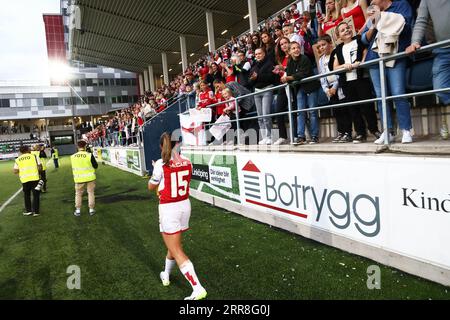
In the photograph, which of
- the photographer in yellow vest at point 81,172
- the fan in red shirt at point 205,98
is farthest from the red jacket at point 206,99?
the photographer in yellow vest at point 81,172

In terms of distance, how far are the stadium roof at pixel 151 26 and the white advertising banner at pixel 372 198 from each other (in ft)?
67.9

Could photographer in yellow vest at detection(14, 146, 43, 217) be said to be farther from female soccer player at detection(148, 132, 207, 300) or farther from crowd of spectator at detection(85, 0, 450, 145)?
female soccer player at detection(148, 132, 207, 300)

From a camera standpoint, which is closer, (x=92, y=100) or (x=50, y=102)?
(x=50, y=102)

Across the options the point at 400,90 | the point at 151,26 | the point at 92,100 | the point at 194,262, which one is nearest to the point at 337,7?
the point at 400,90

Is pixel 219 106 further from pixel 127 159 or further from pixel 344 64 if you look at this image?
pixel 127 159

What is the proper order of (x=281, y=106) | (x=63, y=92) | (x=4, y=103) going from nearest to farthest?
1. (x=281, y=106)
2. (x=4, y=103)
3. (x=63, y=92)

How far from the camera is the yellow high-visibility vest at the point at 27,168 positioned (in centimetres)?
930

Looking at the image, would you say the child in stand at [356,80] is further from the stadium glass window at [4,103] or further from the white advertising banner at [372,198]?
the stadium glass window at [4,103]

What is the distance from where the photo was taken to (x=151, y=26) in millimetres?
28016

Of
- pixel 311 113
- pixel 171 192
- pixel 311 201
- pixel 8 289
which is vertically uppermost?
pixel 311 113

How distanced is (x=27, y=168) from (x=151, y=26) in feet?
72.4

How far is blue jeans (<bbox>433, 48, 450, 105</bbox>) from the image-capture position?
12.7 ft

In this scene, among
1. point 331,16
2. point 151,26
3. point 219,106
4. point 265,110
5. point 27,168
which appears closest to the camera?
point 331,16

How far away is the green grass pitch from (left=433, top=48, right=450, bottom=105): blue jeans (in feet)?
7.65
